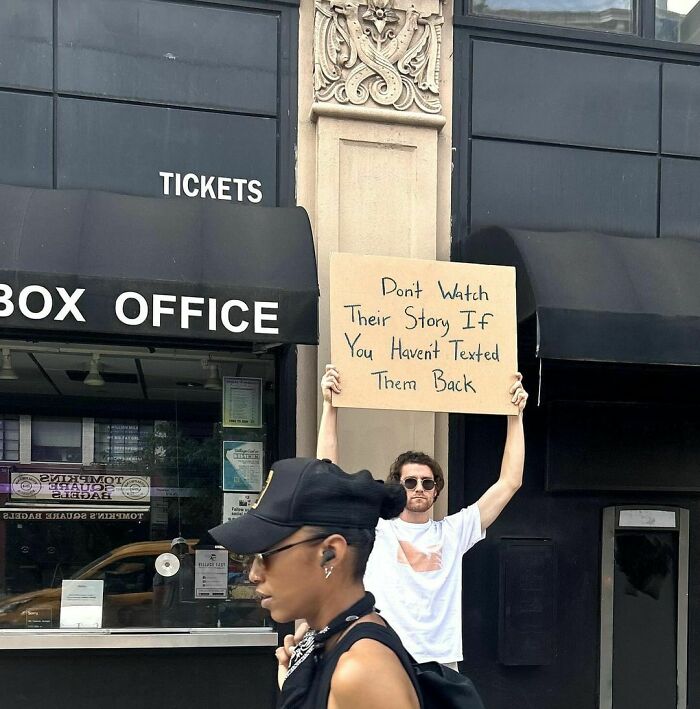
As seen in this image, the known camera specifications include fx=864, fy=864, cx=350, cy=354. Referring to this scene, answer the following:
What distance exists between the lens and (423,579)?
419 cm

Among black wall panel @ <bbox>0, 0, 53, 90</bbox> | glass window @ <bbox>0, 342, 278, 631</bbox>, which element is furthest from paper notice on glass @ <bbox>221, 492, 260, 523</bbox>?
black wall panel @ <bbox>0, 0, 53, 90</bbox>

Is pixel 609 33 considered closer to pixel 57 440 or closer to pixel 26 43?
pixel 26 43

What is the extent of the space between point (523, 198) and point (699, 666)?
362 centimetres

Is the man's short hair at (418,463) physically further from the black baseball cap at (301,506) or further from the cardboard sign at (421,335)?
the black baseball cap at (301,506)

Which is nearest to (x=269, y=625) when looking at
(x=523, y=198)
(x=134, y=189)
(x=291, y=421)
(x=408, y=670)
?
(x=291, y=421)

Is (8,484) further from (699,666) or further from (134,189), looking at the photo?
(699,666)

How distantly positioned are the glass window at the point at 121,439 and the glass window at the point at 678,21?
15.5ft

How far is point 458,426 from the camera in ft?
19.4

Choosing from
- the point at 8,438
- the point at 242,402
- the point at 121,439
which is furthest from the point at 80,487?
the point at 242,402

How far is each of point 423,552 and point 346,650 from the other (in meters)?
2.42

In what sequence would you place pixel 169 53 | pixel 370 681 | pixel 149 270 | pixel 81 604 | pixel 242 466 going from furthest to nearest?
pixel 242 466, pixel 169 53, pixel 81 604, pixel 149 270, pixel 370 681

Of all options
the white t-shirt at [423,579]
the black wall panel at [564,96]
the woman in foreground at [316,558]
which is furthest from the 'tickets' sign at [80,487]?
the woman in foreground at [316,558]

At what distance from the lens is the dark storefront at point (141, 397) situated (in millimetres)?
5441

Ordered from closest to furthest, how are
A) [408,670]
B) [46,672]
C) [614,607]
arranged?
[408,670]
[46,672]
[614,607]
